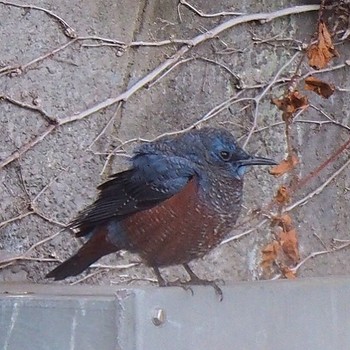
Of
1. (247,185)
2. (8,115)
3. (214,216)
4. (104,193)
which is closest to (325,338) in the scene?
(214,216)

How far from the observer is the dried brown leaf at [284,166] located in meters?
2.90

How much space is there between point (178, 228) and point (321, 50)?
100cm

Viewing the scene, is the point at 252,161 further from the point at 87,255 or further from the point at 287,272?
the point at 287,272

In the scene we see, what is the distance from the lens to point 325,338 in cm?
210

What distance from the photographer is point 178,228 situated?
7.49ft

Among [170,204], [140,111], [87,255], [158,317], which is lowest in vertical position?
[158,317]

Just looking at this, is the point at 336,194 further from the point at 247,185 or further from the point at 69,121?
the point at 69,121

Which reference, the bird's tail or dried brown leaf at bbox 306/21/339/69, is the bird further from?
dried brown leaf at bbox 306/21/339/69

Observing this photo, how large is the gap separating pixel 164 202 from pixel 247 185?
28.2 inches

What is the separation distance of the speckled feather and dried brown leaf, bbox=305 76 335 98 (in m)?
0.65

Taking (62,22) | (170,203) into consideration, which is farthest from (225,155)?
(62,22)

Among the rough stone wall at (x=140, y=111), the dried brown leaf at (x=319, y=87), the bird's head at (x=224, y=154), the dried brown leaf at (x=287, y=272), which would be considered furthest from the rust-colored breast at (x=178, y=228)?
the dried brown leaf at (x=319, y=87)

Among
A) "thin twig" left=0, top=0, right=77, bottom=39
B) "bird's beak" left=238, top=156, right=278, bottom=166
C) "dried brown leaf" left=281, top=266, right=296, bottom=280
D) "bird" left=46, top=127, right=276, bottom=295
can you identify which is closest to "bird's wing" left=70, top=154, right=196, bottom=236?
"bird" left=46, top=127, right=276, bottom=295

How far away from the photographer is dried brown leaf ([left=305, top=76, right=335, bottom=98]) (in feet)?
9.76
